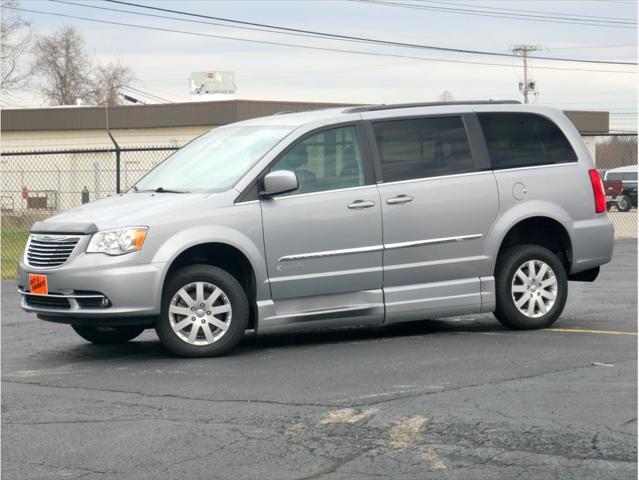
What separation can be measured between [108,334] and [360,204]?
250 cm

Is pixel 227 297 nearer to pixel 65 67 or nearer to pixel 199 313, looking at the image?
pixel 199 313

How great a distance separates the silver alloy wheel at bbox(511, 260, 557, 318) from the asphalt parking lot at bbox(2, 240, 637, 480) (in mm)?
253

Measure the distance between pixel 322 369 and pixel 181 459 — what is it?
Answer: 2821 millimetres

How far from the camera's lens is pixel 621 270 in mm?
17141

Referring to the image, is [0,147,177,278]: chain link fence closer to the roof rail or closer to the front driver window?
the roof rail

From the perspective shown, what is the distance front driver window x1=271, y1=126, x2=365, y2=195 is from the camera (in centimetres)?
1008

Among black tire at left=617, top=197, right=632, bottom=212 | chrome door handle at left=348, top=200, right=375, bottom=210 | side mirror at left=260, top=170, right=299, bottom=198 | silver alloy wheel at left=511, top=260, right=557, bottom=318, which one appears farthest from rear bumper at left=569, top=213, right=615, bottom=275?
black tire at left=617, top=197, right=632, bottom=212

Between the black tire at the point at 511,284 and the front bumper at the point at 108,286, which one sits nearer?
the front bumper at the point at 108,286

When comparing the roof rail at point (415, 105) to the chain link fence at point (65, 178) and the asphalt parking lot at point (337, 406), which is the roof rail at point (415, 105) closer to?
the asphalt parking lot at point (337, 406)

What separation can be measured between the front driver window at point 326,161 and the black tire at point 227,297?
3.10 ft

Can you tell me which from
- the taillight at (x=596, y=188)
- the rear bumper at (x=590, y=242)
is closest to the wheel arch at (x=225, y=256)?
the rear bumper at (x=590, y=242)

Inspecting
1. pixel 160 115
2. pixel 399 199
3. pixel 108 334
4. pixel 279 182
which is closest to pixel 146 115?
pixel 160 115

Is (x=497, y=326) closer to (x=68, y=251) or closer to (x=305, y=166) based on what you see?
(x=305, y=166)

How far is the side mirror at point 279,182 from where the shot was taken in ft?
31.9
